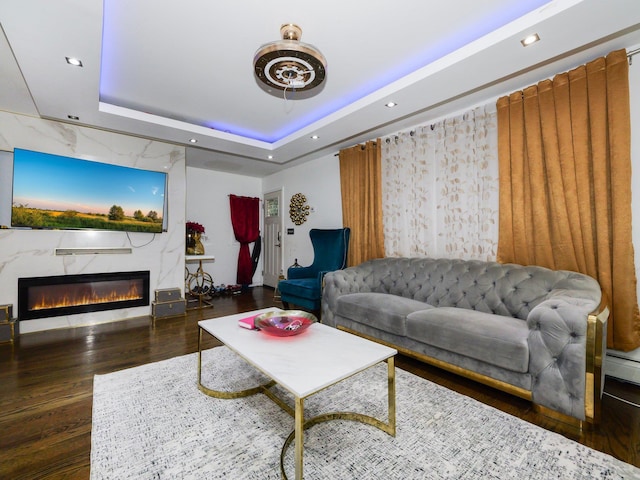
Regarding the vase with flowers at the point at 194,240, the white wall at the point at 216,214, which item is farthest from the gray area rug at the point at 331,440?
the white wall at the point at 216,214

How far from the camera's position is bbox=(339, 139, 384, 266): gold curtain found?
3.94 m

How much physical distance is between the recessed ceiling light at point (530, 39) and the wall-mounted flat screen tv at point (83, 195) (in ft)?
14.6

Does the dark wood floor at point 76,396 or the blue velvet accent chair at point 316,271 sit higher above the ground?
the blue velvet accent chair at point 316,271

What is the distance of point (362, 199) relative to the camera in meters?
4.17

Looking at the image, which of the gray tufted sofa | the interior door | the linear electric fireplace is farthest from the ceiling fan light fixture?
the interior door

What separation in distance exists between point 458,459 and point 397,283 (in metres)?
2.01

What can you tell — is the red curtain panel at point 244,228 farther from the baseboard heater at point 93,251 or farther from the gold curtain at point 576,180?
the gold curtain at point 576,180

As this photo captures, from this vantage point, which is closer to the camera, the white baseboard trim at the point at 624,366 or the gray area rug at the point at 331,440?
the gray area rug at the point at 331,440

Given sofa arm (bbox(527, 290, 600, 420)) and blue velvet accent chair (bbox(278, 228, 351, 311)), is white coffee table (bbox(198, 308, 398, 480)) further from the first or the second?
blue velvet accent chair (bbox(278, 228, 351, 311))

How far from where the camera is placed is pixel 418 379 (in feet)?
7.47

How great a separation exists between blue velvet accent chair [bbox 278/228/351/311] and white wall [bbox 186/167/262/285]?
235 cm

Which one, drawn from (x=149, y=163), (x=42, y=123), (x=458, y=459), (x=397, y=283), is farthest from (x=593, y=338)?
(x=42, y=123)

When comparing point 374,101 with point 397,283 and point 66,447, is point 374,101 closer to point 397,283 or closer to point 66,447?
point 397,283

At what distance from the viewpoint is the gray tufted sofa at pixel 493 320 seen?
164cm
